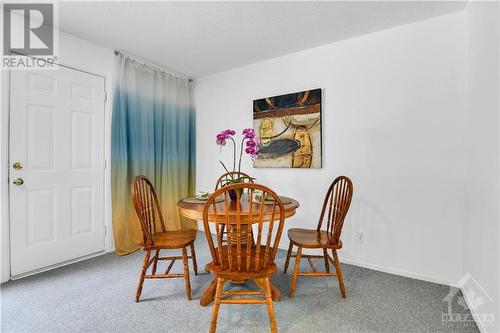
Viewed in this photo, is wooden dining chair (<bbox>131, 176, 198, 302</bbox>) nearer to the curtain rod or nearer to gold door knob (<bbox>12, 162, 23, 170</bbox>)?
gold door knob (<bbox>12, 162, 23, 170</bbox>)

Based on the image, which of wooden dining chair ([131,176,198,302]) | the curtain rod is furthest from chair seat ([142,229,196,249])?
the curtain rod

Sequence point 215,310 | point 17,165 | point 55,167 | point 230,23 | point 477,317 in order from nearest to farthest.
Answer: point 215,310 < point 477,317 < point 17,165 < point 230,23 < point 55,167

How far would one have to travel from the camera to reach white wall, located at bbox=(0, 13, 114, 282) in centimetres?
215

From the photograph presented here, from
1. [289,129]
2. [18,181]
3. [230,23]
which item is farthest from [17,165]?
[289,129]

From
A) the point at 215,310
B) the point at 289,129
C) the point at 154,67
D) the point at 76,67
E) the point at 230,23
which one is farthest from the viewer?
the point at 154,67

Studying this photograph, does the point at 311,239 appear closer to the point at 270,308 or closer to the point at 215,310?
the point at 270,308

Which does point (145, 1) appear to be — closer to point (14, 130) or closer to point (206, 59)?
point (206, 59)

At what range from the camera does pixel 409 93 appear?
2.31 m

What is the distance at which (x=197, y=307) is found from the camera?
181 cm

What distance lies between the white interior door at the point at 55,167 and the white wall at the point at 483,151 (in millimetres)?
3525

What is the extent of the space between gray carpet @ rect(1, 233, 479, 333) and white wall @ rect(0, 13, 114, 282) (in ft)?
1.50

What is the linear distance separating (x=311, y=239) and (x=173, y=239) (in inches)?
44.9

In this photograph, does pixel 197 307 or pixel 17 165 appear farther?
pixel 17 165

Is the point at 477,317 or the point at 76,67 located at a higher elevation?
the point at 76,67
